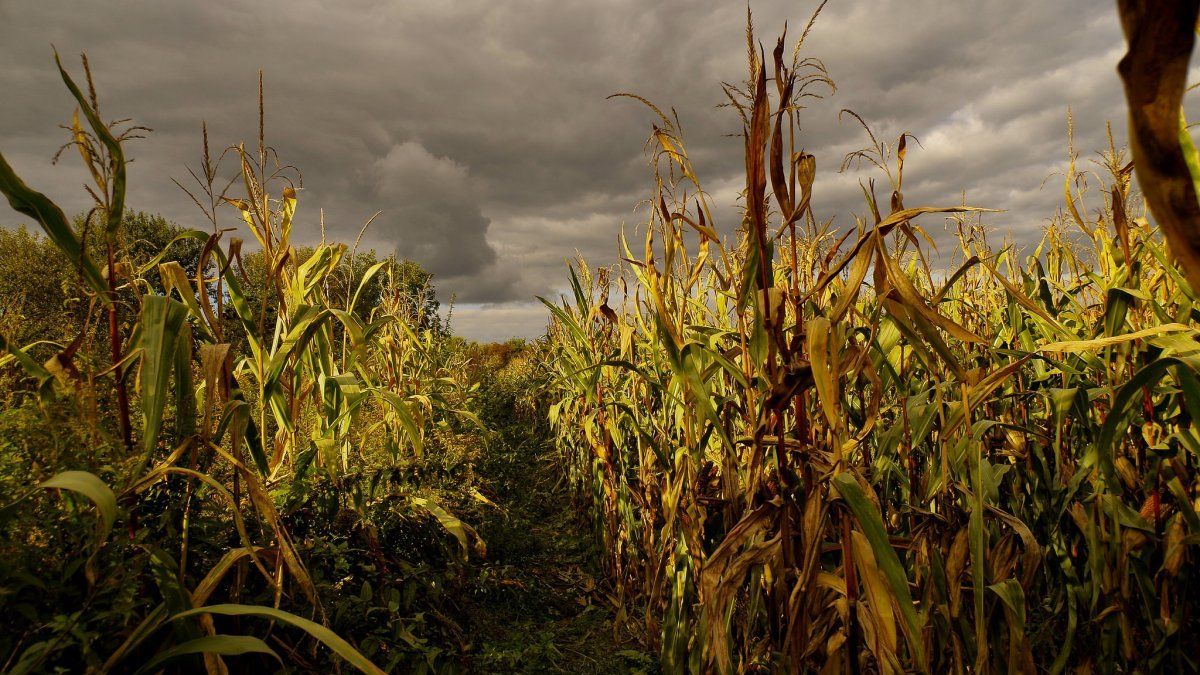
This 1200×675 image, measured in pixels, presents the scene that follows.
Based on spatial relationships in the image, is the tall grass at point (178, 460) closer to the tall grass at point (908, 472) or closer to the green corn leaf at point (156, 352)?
the green corn leaf at point (156, 352)

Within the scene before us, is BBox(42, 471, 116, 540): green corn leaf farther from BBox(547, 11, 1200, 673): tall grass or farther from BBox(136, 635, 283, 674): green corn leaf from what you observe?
BBox(547, 11, 1200, 673): tall grass

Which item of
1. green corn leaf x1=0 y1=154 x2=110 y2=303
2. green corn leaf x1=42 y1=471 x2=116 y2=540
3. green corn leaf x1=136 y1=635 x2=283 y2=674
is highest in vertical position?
green corn leaf x1=0 y1=154 x2=110 y2=303

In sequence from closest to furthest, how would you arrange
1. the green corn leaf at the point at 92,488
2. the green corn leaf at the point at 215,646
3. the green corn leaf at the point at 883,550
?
1. the green corn leaf at the point at 92,488
2. the green corn leaf at the point at 215,646
3. the green corn leaf at the point at 883,550

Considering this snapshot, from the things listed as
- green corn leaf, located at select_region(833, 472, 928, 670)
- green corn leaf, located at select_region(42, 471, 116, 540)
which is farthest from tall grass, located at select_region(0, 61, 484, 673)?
green corn leaf, located at select_region(833, 472, 928, 670)

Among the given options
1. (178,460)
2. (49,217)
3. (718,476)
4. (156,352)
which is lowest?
(718,476)

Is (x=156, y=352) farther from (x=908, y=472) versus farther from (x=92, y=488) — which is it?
(x=908, y=472)

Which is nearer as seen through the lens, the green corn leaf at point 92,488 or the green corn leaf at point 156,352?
the green corn leaf at point 92,488

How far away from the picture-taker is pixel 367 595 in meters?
1.92

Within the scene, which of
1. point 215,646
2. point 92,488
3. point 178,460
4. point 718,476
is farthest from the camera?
point 718,476

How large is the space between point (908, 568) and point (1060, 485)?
52 cm

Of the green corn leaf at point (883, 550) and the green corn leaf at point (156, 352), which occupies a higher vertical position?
the green corn leaf at point (156, 352)

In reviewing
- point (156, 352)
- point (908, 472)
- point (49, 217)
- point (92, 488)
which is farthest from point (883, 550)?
point (49, 217)

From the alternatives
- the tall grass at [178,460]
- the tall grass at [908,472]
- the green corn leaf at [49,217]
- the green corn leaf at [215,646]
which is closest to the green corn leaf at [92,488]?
the tall grass at [178,460]

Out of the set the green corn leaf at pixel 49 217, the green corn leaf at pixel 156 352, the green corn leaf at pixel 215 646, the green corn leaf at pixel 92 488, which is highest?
the green corn leaf at pixel 49 217
